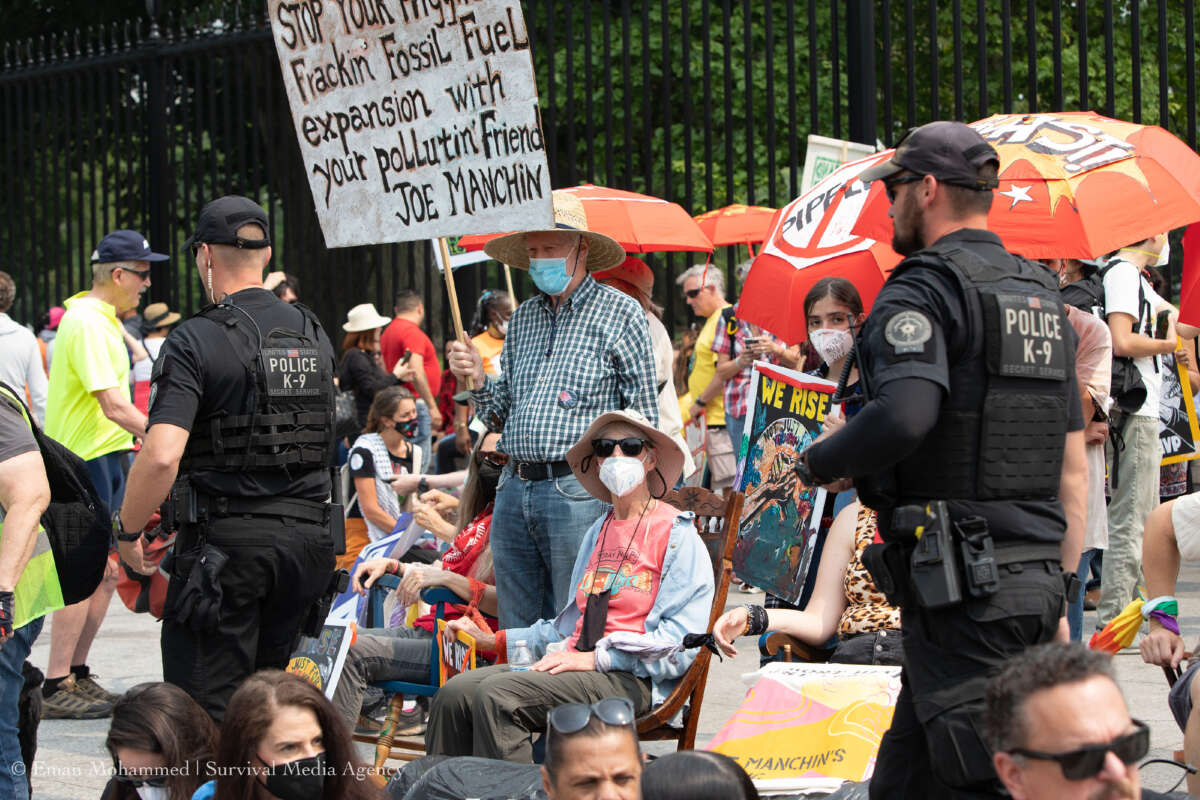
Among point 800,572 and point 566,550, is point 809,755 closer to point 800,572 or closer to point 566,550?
point 800,572

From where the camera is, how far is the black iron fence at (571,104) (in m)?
8.98

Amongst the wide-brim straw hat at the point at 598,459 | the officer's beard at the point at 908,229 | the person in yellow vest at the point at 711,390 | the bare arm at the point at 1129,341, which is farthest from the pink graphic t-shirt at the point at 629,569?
the person in yellow vest at the point at 711,390

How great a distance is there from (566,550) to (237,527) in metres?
1.42

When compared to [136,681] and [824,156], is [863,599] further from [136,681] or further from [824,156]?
[136,681]

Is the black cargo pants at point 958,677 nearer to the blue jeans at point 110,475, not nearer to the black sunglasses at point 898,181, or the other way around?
the black sunglasses at point 898,181

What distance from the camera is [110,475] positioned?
25.9 feet

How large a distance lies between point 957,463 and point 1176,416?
5093 mm

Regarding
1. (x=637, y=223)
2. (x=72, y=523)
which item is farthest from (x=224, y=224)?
(x=637, y=223)

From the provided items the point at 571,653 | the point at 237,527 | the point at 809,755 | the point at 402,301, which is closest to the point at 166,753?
the point at 237,527

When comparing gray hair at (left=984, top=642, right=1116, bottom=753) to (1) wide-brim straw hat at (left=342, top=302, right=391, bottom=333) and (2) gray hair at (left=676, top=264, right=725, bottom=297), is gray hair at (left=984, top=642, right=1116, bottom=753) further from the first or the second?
(1) wide-brim straw hat at (left=342, top=302, right=391, bottom=333)

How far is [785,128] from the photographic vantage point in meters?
14.2

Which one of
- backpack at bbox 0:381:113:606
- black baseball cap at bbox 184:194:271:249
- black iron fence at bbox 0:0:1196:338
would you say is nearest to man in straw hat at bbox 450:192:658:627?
black baseball cap at bbox 184:194:271:249

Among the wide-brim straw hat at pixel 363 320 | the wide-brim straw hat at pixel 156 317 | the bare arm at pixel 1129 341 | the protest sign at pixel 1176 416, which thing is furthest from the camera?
the wide-brim straw hat at pixel 156 317

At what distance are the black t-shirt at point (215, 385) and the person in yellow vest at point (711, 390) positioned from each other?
526 centimetres
